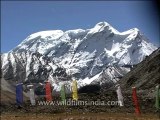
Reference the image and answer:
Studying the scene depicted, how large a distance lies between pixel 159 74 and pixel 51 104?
50942mm

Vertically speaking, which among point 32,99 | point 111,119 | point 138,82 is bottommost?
point 111,119

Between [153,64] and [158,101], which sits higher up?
[153,64]

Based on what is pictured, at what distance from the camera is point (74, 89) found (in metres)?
36.6

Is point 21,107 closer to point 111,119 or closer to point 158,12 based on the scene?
point 111,119

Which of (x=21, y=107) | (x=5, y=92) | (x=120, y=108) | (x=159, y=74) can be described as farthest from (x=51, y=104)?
(x=5, y=92)

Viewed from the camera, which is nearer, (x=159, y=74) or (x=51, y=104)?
(x=51, y=104)

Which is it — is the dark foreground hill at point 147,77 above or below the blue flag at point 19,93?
above

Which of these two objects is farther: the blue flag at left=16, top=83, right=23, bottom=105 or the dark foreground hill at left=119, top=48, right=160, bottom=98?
the dark foreground hill at left=119, top=48, right=160, bottom=98

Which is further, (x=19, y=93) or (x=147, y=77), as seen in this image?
(x=147, y=77)

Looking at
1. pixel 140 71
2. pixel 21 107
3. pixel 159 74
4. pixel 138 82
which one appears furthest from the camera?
pixel 140 71

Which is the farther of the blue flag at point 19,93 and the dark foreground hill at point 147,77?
the dark foreground hill at point 147,77

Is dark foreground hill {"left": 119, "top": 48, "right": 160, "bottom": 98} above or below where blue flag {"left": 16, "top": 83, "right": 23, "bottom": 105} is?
above

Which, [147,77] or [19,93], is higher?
[147,77]

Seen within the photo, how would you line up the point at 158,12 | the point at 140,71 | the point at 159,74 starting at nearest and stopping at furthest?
the point at 158,12 < the point at 159,74 < the point at 140,71
